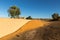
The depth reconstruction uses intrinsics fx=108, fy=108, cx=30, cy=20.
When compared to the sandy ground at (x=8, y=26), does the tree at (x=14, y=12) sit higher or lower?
higher

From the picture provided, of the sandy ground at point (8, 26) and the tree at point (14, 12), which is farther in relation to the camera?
the tree at point (14, 12)

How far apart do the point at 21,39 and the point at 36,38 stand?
2363 millimetres

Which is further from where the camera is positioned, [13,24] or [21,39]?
[13,24]

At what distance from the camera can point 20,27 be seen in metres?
21.7

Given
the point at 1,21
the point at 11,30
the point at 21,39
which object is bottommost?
the point at 21,39

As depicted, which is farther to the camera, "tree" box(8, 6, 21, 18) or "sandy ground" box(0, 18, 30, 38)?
"tree" box(8, 6, 21, 18)

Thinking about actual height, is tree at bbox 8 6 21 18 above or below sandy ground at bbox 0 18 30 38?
above

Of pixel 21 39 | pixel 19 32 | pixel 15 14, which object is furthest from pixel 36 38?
pixel 15 14

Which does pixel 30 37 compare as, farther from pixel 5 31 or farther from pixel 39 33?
pixel 5 31

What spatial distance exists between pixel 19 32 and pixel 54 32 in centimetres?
637

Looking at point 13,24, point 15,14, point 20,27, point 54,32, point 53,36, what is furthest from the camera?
point 15,14

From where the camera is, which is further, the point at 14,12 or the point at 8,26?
the point at 14,12

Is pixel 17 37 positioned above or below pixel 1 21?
below

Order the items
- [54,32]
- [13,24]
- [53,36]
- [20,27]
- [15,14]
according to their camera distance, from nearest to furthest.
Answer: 1. [53,36]
2. [54,32]
3. [13,24]
4. [20,27]
5. [15,14]
